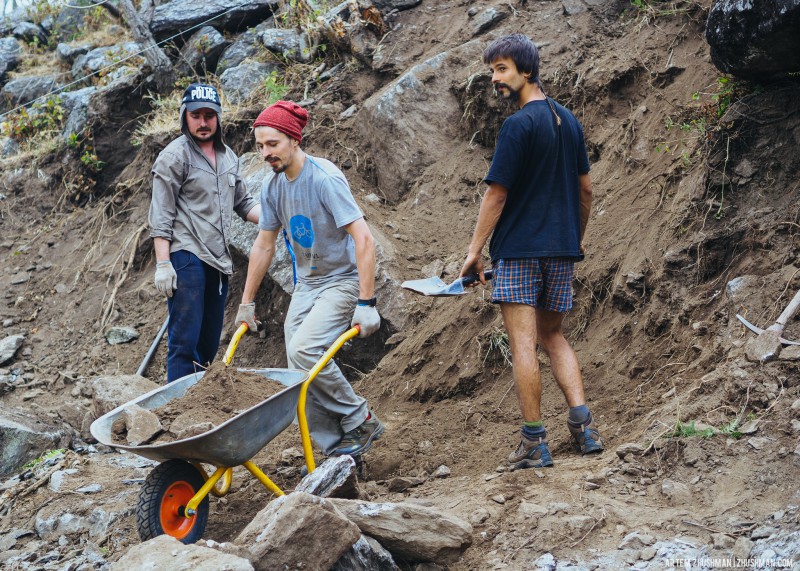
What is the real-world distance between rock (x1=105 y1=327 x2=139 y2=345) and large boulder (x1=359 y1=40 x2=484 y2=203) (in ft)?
9.95

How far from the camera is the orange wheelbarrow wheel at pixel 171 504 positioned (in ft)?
12.0

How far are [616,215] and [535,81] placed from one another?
217 cm

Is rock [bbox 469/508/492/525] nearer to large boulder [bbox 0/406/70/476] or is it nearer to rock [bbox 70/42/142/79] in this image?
large boulder [bbox 0/406/70/476]

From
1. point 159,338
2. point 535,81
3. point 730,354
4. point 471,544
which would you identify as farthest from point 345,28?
point 471,544

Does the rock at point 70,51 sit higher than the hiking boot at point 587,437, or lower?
higher

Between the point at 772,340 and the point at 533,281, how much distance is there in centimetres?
120

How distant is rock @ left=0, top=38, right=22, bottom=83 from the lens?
48.9ft

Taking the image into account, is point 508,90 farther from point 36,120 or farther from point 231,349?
point 36,120

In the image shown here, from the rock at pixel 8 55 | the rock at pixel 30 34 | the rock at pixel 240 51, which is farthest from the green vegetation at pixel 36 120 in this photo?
the rock at pixel 30 34

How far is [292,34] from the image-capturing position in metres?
10.2

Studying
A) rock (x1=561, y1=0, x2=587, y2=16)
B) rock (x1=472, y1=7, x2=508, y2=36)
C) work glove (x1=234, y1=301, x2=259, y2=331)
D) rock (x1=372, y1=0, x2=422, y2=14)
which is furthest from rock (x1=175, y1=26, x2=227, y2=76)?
work glove (x1=234, y1=301, x2=259, y2=331)

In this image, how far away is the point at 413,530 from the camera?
11.3ft

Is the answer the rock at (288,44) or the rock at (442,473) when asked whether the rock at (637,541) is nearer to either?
the rock at (442,473)

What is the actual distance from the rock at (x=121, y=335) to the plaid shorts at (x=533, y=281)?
5.53m
